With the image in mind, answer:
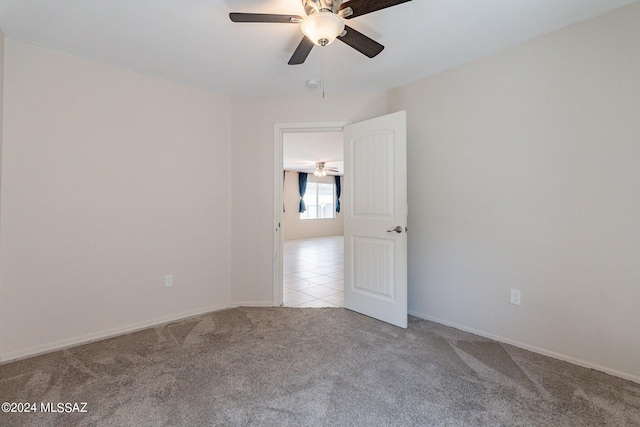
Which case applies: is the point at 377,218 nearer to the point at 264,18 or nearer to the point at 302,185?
the point at 264,18

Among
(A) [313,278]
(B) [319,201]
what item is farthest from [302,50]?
(B) [319,201]

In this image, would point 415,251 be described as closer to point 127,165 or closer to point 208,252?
point 208,252

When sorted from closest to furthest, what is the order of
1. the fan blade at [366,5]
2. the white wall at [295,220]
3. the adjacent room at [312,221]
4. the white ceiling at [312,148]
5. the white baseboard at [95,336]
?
1. the fan blade at [366,5]
2. the white baseboard at [95,336]
3. the adjacent room at [312,221]
4. the white ceiling at [312,148]
5. the white wall at [295,220]

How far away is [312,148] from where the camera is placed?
5.93 metres

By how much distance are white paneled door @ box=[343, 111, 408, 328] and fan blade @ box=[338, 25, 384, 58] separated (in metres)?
0.83

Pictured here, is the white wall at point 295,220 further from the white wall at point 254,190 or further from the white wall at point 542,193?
the white wall at point 542,193

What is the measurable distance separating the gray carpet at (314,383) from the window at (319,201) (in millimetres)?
7882

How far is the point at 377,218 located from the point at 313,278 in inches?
81.7

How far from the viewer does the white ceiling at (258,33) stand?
1763mm

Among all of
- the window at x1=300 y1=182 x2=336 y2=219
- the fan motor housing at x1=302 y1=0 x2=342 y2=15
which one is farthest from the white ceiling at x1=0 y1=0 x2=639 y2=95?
the window at x1=300 y1=182 x2=336 y2=219

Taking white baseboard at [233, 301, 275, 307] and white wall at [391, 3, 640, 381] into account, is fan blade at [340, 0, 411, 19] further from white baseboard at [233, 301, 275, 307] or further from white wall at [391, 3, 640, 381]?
white baseboard at [233, 301, 275, 307]

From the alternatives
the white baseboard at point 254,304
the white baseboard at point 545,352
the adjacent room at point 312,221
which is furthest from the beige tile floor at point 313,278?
the white baseboard at point 545,352

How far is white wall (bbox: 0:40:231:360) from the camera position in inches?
81.8

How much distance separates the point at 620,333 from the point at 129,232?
380 cm
